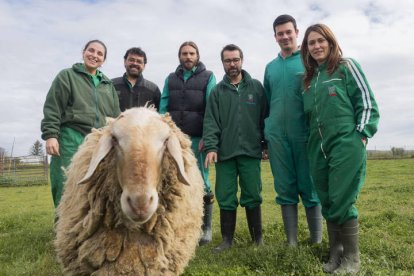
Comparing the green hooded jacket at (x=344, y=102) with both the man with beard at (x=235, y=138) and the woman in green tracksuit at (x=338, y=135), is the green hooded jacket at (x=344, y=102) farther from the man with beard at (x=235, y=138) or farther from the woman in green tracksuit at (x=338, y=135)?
the man with beard at (x=235, y=138)

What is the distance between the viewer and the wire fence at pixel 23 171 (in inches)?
923

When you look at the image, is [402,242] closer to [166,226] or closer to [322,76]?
[322,76]

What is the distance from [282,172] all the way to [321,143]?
0.89 metres

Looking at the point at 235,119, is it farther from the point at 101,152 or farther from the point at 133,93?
the point at 101,152

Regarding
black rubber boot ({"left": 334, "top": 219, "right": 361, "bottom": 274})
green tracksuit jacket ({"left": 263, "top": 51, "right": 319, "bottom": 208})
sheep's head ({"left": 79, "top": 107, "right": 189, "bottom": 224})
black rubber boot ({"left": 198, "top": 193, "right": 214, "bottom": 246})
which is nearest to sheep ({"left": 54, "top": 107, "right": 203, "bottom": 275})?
sheep's head ({"left": 79, "top": 107, "right": 189, "bottom": 224})

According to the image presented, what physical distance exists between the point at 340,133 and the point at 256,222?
197cm

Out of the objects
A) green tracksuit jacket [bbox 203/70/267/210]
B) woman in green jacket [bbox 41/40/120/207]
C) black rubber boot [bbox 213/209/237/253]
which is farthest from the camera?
black rubber boot [bbox 213/209/237/253]

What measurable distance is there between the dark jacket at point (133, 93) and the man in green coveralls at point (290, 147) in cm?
200

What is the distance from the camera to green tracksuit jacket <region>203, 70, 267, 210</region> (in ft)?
17.0

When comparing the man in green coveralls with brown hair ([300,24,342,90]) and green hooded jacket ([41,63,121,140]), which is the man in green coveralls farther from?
green hooded jacket ([41,63,121,140])

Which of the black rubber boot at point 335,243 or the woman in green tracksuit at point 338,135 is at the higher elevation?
the woman in green tracksuit at point 338,135

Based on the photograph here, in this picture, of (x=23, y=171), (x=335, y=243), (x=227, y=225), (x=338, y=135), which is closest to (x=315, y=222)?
(x=335, y=243)

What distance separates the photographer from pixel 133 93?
5910 mm

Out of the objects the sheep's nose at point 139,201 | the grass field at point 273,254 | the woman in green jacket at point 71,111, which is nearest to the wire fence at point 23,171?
the grass field at point 273,254
